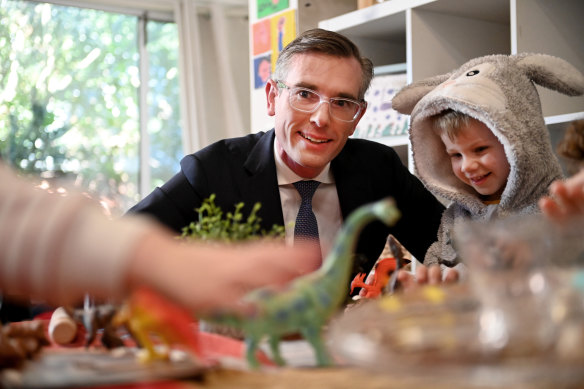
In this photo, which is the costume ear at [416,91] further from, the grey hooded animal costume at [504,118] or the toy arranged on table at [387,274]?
the toy arranged on table at [387,274]

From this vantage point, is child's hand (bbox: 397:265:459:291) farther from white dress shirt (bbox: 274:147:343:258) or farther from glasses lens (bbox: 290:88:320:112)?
glasses lens (bbox: 290:88:320:112)

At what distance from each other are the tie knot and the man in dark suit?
0.07 feet

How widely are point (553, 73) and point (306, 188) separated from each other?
0.71 metres

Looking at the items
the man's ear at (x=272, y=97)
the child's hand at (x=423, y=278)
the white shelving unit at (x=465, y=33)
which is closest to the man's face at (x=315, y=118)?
the man's ear at (x=272, y=97)

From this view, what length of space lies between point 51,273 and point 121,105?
3.72 metres

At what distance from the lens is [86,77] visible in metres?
3.99

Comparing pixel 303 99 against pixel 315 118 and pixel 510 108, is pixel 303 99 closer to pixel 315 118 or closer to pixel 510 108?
pixel 315 118

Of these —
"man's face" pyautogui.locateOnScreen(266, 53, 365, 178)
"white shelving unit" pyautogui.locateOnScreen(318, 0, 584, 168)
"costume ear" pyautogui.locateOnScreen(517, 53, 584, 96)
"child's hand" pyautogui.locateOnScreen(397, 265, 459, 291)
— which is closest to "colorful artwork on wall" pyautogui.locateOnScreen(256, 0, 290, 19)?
"white shelving unit" pyautogui.locateOnScreen(318, 0, 584, 168)

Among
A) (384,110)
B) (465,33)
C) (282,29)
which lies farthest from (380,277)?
(282,29)

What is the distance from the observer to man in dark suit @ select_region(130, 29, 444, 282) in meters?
1.84

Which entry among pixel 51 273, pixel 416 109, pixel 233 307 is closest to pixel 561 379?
pixel 233 307

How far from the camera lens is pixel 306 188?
1912 mm

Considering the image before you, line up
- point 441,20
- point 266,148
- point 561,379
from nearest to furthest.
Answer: point 561,379 < point 266,148 < point 441,20

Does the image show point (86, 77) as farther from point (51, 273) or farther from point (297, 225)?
point (51, 273)
